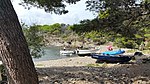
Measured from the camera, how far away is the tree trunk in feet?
9.93

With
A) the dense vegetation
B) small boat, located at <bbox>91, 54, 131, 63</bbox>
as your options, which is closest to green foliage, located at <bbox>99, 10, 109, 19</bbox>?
A: the dense vegetation

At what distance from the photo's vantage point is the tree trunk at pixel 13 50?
303 cm

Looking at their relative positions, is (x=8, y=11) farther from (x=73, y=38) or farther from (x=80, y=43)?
(x=73, y=38)

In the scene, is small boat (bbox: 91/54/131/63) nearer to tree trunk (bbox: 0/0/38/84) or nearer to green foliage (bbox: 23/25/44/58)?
green foliage (bbox: 23/25/44/58)

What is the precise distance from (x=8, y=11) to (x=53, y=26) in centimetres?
6551

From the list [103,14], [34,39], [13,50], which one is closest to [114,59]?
[34,39]

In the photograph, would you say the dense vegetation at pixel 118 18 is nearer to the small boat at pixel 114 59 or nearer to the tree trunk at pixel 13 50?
the small boat at pixel 114 59

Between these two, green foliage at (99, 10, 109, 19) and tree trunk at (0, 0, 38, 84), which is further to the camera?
green foliage at (99, 10, 109, 19)

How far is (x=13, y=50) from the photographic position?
302 cm

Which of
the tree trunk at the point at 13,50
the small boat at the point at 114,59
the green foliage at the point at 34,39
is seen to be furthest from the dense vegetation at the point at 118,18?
the tree trunk at the point at 13,50

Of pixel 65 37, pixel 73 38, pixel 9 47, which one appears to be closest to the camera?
pixel 9 47

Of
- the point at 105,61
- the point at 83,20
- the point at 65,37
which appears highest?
the point at 83,20

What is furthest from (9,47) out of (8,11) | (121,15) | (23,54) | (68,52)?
(68,52)

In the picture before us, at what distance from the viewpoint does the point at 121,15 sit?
38.9 ft
